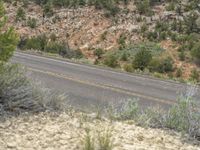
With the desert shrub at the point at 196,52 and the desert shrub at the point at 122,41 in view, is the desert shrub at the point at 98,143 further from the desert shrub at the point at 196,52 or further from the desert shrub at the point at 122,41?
the desert shrub at the point at 122,41

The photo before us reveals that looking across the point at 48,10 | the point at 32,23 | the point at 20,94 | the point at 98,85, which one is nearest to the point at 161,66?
the point at 98,85

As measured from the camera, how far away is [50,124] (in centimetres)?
812

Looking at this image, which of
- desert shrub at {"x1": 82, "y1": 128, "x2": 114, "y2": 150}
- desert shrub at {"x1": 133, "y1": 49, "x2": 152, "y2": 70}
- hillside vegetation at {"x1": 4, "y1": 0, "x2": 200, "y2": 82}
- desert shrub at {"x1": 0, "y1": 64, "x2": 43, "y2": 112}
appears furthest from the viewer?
hillside vegetation at {"x1": 4, "y1": 0, "x2": 200, "y2": 82}

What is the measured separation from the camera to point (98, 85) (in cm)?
1597

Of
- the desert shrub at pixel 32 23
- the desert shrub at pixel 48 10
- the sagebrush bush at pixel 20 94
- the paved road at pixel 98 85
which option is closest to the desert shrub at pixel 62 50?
the desert shrub at pixel 32 23

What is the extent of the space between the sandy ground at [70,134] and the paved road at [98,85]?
2.56 meters

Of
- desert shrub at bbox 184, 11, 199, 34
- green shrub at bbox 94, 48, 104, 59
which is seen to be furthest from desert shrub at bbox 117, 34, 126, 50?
desert shrub at bbox 184, 11, 199, 34

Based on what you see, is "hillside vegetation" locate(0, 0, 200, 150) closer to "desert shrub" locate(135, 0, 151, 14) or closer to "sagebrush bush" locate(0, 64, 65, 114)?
"sagebrush bush" locate(0, 64, 65, 114)

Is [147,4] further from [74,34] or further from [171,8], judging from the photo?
[74,34]

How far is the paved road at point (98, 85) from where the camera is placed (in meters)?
13.5

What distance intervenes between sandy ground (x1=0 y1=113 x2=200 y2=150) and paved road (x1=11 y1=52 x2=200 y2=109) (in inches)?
101

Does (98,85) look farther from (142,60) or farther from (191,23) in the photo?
(191,23)

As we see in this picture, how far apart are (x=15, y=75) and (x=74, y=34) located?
28771mm

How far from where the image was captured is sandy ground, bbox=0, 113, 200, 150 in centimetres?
712
